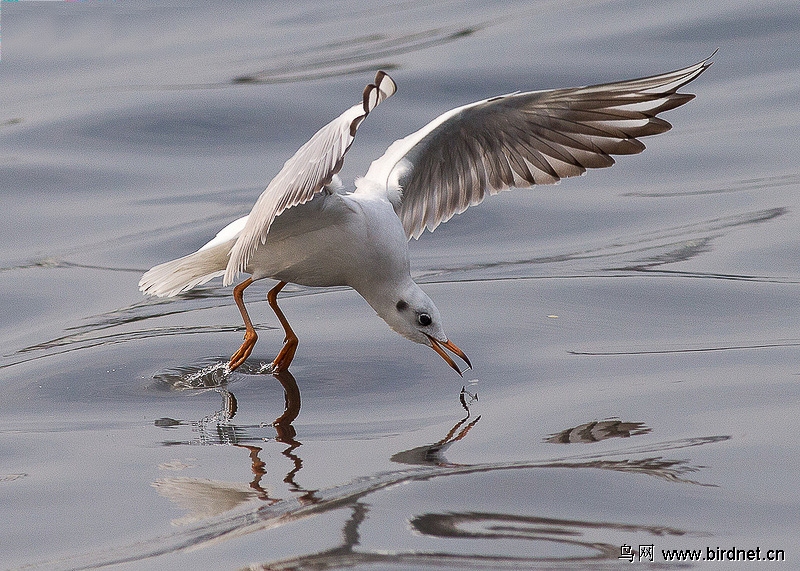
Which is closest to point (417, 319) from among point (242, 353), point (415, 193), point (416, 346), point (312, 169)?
point (416, 346)

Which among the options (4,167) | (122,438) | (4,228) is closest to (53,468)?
(122,438)

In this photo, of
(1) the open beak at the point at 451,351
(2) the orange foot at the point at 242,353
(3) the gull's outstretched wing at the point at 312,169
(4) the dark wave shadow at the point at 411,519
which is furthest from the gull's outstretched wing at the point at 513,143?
(4) the dark wave shadow at the point at 411,519

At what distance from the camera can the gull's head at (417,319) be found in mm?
5613

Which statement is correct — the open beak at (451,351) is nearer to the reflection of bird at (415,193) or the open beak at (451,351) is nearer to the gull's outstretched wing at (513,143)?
the reflection of bird at (415,193)

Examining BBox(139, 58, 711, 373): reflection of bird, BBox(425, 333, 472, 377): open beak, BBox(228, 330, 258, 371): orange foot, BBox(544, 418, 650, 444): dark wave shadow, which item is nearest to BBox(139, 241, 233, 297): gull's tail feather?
BBox(139, 58, 711, 373): reflection of bird

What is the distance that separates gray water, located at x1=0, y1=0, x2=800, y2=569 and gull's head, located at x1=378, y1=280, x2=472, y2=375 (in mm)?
155

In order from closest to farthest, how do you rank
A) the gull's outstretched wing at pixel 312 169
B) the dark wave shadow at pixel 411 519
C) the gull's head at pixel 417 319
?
the dark wave shadow at pixel 411 519 → the gull's outstretched wing at pixel 312 169 → the gull's head at pixel 417 319

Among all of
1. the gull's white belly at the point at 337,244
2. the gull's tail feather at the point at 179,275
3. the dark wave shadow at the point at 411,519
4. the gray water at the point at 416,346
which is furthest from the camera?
the gull's tail feather at the point at 179,275

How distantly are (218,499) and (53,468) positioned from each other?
0.77 metres

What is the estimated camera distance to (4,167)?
9.74 meters

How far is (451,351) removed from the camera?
5.68 metres

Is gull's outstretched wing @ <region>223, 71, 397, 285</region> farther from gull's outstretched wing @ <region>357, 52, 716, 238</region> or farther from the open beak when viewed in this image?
gull's outstretched wing @ <region>357, 52, 716, 238</region>

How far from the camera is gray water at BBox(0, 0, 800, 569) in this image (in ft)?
12.5

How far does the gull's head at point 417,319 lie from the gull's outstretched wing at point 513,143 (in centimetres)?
61
